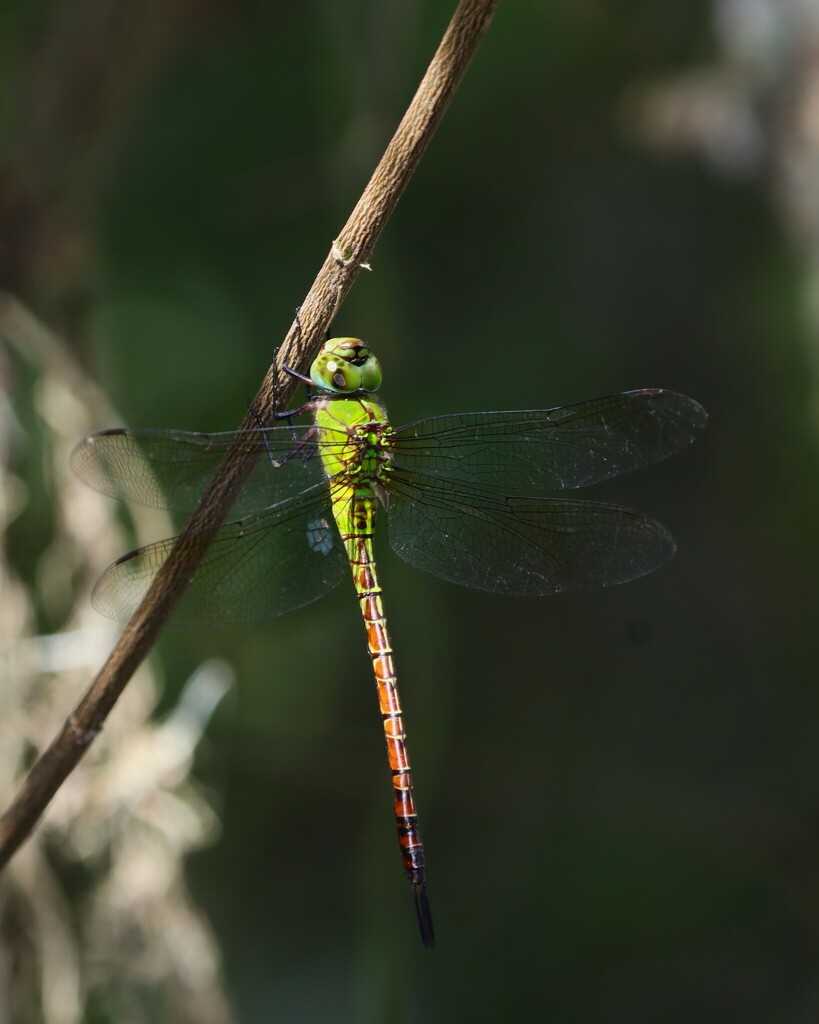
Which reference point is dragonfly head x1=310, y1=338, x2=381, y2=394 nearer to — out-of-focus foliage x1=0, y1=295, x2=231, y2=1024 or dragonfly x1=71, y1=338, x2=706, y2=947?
dragonfly x1=71, y1=338, x2=706, y2=947

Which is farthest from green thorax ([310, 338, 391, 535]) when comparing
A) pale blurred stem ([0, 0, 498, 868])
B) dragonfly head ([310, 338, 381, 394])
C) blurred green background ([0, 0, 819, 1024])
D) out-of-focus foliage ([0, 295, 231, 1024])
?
blurred green background ([0, 0, 819, 1024])

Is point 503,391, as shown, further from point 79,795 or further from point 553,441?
point 79,795

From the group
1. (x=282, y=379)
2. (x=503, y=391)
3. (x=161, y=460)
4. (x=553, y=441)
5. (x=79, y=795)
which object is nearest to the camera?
(x=282, y=379)

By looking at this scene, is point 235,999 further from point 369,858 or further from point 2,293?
point 2,293

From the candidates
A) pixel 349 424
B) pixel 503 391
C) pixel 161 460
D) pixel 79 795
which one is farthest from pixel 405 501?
pixel 503 391

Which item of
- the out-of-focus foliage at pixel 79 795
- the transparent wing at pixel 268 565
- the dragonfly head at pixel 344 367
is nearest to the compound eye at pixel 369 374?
the dragonfly head at pixel 344 367

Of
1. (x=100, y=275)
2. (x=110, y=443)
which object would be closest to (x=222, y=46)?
(x=100, y=275)
